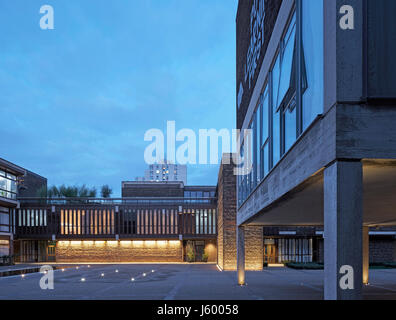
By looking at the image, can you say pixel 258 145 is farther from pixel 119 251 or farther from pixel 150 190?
pixel 150 190

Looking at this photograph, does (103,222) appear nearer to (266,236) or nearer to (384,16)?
(266,236)

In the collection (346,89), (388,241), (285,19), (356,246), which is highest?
(285,19)

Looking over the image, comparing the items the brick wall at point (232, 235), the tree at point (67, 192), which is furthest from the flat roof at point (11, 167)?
the brick wall at point (232, 235)

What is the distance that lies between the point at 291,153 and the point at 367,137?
2855 millimetres

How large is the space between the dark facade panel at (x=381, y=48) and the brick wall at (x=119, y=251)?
144 ft

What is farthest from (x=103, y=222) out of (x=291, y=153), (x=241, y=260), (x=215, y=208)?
(x=291, y=153)

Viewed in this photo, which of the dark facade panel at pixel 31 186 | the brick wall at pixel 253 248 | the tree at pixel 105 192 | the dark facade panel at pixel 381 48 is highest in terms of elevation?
the dark facade panel at pixel 381 48

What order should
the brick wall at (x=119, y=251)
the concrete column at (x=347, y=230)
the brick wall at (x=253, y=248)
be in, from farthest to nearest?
the brick wall at (x=119, y=251)
the brick wall at (x=253, y=248)
the concrete column at (x=347, y=230)

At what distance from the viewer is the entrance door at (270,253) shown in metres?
43.5

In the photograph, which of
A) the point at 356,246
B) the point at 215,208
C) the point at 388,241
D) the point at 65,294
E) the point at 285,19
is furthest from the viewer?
the point at 215,208

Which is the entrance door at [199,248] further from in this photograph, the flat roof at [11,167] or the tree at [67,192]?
the tree at [67,192]

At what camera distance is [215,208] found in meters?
46.5

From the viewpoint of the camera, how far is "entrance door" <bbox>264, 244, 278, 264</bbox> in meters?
43.5

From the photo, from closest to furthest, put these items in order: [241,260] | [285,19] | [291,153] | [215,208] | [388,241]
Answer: [291,153], [285,19], [241,260], [388,241], [215,208]
